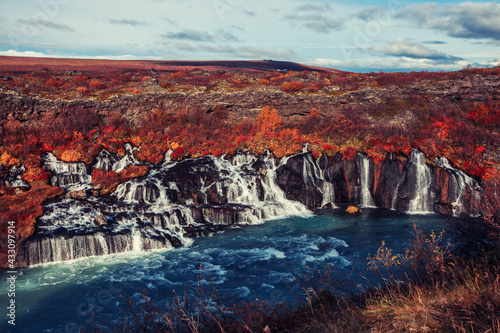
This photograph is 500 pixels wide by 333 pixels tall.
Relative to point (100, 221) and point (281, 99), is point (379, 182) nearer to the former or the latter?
point (281, 99)

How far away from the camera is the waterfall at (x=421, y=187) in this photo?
985 inches

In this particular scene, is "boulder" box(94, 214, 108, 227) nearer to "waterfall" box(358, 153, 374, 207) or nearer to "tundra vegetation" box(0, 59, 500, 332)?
"tundra vegetation" box(0, 59, 500, 332)

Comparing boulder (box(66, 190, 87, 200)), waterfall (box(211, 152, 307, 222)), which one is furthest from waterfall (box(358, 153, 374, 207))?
A: boulder (box(66, 190, 87, 200))

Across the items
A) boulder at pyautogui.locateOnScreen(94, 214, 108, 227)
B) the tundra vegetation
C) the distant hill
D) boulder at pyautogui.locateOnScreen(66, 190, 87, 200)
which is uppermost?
the distant hill

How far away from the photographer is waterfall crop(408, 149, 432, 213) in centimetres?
2502

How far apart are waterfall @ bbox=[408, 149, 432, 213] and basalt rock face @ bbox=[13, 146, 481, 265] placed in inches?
2.9

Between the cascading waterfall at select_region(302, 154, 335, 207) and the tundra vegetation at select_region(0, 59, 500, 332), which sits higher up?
the tundra vegetation at select_region(0, 59, 500, 332)

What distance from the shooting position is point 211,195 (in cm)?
2438

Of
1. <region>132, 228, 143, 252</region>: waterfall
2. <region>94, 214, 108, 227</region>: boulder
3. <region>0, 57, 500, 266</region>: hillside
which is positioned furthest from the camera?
<region>0, 57, 500, 266</region>: hillside

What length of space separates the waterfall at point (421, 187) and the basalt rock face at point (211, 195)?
74 millimetres

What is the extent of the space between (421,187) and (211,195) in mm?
16908

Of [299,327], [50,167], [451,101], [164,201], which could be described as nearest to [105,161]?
[50,167]

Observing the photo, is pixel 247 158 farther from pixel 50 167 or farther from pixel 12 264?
pixel 12 264

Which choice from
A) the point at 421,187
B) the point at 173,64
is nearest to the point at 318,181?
the point at 421,187
